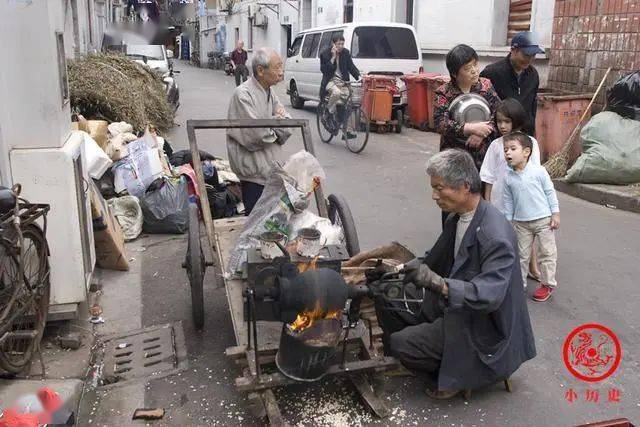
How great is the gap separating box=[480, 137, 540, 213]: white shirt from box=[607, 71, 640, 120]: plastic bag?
3738mm

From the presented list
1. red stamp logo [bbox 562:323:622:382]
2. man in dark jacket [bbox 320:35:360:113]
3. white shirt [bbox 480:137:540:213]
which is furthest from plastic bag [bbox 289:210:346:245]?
man in dark jacket [bbox 320:35:360:113]

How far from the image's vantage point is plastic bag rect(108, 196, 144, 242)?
18.9 feet

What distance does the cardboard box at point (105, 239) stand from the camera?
466 centimetres

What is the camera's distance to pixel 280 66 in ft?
14.4

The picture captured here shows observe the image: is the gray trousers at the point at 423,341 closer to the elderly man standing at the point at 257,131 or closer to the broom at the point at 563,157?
the elderly man standing at the point at 257,131

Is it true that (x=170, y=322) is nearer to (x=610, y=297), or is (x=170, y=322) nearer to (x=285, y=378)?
(x=285, y=378)

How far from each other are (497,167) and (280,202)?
1.69 m

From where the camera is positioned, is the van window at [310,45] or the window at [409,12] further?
the window at [409,12]

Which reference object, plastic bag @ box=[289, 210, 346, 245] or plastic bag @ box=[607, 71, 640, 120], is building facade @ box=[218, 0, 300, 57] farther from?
plastic bag @ box=[289, 210, 346, 245]

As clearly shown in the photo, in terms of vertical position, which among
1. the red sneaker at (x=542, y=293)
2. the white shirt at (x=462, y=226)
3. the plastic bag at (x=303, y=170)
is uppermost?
the plastic bag at (x=303, y=170)

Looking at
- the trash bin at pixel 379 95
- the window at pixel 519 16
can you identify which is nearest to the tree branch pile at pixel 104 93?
the trash bin at pixel 379 95

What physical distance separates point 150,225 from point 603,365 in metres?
4.12

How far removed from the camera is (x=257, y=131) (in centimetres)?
442

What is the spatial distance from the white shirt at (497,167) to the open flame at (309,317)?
6.81ft
